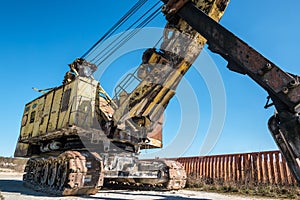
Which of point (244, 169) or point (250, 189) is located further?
point (244, 169)

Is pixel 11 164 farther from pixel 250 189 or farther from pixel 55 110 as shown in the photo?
pixel 250 189

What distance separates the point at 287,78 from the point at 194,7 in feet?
8.07

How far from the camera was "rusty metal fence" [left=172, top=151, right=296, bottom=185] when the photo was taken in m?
7.95

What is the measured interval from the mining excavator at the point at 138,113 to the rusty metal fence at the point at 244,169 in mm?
2089

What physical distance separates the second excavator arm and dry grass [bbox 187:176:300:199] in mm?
3406

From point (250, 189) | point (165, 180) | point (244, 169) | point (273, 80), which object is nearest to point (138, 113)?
point (165, 180)

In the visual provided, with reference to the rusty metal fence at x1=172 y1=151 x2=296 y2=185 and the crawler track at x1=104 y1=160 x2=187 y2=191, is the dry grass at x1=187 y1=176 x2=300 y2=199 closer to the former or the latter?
the rusty metal fence at x1=172 y1=151 x2=296 y2=185

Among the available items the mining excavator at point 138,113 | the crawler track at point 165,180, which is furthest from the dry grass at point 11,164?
the crawler track at point 165,180

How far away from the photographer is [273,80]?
14.2 feet

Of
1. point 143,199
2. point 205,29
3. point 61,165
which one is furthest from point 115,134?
point 205,29

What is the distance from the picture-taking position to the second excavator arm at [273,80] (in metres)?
4.02

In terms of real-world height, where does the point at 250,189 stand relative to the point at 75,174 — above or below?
below

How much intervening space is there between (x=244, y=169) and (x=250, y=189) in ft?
4.03

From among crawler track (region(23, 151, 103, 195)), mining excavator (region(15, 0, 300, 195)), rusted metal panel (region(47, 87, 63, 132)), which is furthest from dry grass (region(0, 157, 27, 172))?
crawler track (region(23, 151, 103, 195))
